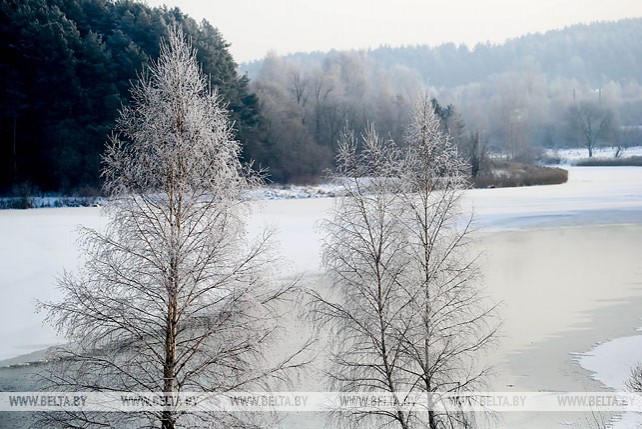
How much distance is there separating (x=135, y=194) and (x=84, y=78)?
110 feet

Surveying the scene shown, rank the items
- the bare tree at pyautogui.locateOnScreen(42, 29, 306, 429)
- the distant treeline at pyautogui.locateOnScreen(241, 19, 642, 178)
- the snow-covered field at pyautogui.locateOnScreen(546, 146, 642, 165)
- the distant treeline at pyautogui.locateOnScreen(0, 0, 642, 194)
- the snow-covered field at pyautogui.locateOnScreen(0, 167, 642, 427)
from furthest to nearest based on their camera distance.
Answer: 1. the snow-covered field at pyautogui.locateOnScreen(546, 146, 642, 165)
2. the distant treeline at pyautogui.locateOnScreen(241, 19, 642, 178)
3. the distant treeline at pyautogui.locateOnScreen(0, 0, 642, 194)
4. the snow-covered field at pyautogui.locateOnScreen(0, 167, 642, 427)
5. the bare tree at pyautogui.locateOnScreen(42, 29, 306, 429)

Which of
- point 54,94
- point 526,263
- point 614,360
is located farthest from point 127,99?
point 614,360

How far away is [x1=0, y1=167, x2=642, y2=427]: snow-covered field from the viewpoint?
44.0 ft

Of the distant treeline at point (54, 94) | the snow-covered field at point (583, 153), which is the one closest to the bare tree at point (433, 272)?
the distant treeline at point (54, 94)

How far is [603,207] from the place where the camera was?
35.3m

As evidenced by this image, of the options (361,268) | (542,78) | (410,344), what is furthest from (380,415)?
(542,78)

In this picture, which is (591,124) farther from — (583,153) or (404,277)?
(404,277)

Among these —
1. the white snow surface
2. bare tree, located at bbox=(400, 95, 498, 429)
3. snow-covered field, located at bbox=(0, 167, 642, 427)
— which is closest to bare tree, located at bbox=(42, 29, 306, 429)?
snow-covered field, located at bbox=(0, 167, 642, 427)

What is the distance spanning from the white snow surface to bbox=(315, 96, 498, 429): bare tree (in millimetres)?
1584

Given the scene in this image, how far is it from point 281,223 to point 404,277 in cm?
1782

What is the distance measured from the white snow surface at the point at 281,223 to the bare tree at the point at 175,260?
1.10m

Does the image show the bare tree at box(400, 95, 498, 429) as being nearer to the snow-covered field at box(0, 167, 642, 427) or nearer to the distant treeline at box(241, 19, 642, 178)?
the snow-covered field at box(0, 167, 642, 427)

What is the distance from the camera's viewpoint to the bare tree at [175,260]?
30.4ft

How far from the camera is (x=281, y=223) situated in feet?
95.5
